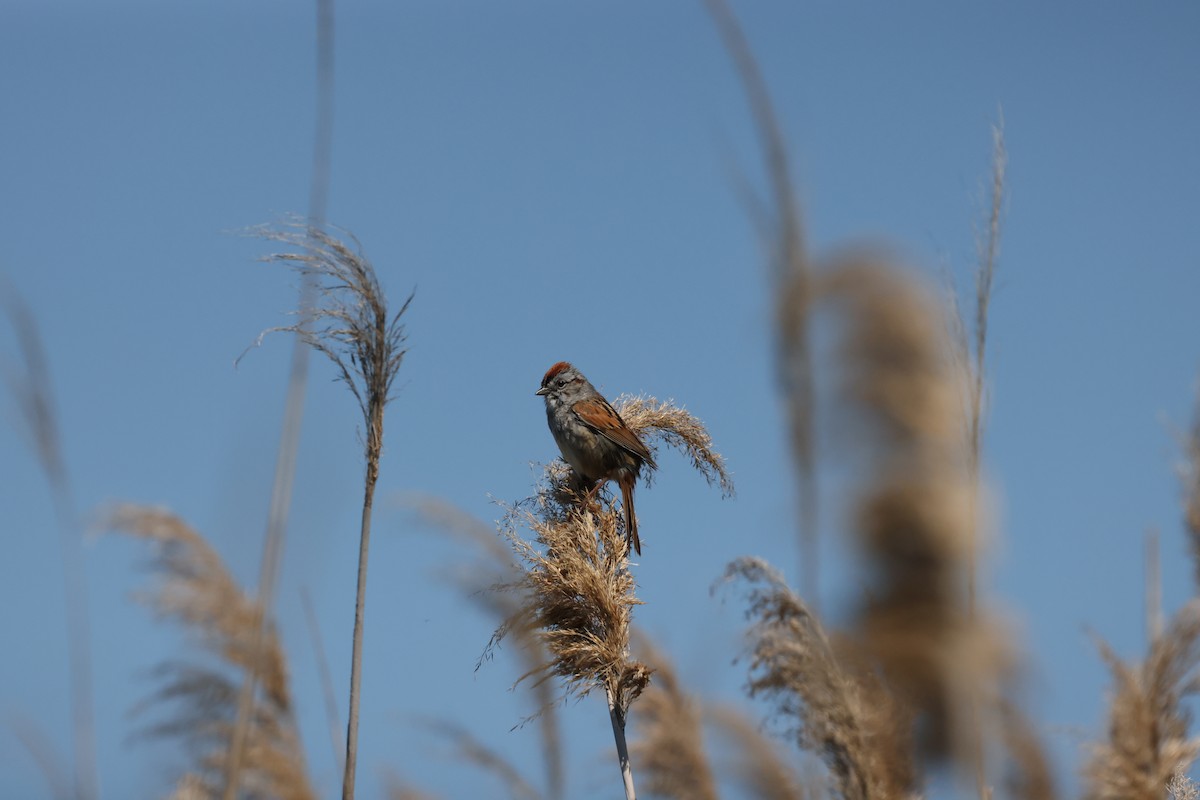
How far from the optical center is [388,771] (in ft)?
14.6

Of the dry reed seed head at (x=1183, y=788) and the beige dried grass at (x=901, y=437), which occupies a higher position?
the beige dried grass at (x=901, y=437)

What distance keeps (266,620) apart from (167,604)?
0.84 metres

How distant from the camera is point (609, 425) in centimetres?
414

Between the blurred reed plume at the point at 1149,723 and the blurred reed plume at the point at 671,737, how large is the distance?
166 centimetres

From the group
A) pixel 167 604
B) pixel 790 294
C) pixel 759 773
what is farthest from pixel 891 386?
pixel 790 294

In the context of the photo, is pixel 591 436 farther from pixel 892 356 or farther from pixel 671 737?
pixel 892 356

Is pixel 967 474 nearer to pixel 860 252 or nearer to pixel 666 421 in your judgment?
pixel 666 421

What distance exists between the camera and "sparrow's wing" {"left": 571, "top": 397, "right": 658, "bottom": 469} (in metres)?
3.84

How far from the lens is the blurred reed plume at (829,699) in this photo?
2016mm

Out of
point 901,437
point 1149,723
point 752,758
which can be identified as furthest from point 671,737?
point 901,437

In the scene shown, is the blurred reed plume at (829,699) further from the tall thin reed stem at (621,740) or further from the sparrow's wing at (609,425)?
the sparrow's wing at (609,425)

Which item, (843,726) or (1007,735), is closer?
(843,726)

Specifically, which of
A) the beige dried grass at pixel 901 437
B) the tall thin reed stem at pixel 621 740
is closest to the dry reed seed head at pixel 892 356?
the beige dried grass at pixel 901 437

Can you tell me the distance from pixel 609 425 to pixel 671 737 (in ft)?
3.75
